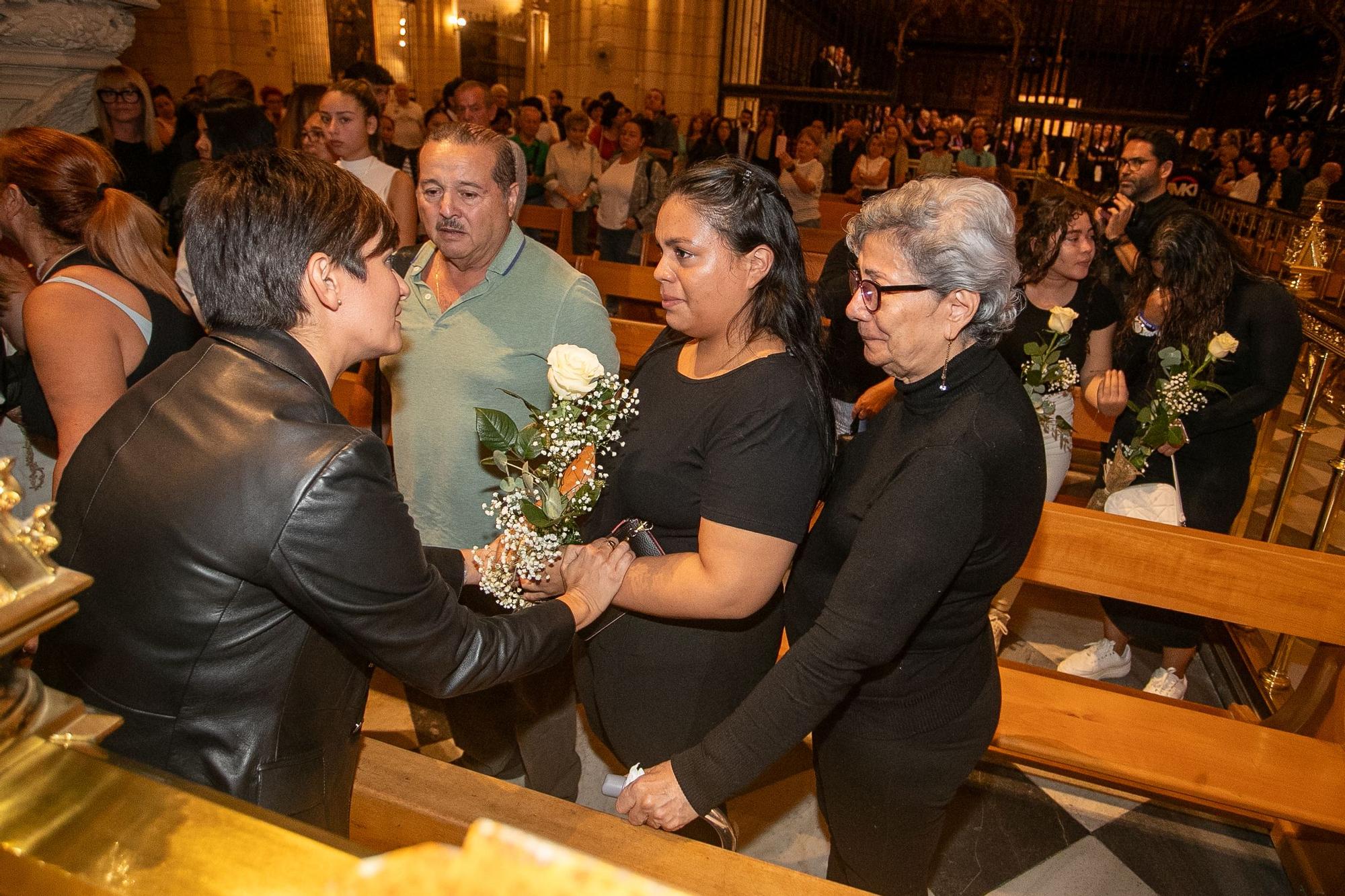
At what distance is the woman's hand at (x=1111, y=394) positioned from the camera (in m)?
3.41

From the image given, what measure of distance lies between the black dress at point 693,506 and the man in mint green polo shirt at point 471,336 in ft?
1.34

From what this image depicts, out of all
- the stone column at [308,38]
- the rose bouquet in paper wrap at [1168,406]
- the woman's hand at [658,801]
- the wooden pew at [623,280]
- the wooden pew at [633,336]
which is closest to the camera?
the woman's hand at [658,801]

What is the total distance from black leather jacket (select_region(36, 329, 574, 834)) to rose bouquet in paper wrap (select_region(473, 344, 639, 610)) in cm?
52

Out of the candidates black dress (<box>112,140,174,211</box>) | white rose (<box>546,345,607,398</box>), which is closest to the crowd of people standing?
white rose (<box>546,345,607,398</box>)

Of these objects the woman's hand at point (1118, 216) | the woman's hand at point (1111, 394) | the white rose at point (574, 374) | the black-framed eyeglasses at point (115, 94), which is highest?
the black-framed eyeglasses at point (115, 94)

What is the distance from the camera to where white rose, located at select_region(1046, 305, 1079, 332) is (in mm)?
3061

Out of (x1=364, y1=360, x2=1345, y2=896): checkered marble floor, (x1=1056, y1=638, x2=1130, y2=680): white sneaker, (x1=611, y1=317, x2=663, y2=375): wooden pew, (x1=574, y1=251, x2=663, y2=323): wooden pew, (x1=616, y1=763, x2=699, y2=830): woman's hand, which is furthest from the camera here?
(x1=574, y1=251, x2=663, y2=323): wooden pew

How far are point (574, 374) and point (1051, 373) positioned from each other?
7.07 feet

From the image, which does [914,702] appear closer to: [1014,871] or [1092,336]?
[1014,871]

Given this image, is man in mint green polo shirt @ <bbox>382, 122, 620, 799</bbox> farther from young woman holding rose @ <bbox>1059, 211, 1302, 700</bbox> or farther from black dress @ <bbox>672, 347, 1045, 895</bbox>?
young woman holding rose @ <bbox>1059, 211, 1302, 700</bbox>

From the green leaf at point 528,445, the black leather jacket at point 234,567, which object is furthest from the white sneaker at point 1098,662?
the black leather jacket at point 234,567

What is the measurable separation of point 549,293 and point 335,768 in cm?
143

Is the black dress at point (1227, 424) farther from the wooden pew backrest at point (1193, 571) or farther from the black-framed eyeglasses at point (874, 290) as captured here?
the black-framed eyeglasses at point (874, 290)

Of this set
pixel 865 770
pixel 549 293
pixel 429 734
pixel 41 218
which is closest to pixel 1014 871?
pixel 865 770
